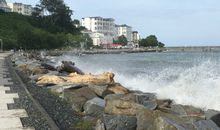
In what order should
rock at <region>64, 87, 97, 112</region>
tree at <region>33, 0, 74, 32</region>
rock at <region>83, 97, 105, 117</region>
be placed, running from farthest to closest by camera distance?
tree at <region>33, 0, 74, 32</region> → rock at <region>64, 87, 97, 112</region> → rock at <region>83, 97, 105, 117</region>

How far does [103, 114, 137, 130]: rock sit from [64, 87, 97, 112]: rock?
2.23m

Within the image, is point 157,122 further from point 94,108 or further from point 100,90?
point 100,90

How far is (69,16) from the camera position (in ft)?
526

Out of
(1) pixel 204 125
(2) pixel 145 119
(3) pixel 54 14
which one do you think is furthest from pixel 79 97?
(3) pixel 54 14

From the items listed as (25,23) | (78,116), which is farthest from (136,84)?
(25,23)

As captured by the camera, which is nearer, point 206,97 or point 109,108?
point 109,108

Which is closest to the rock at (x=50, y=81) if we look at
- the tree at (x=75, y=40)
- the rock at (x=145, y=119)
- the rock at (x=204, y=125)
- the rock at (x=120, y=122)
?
the rock at (x=120, y=122)

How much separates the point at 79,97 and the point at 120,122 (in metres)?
3.67

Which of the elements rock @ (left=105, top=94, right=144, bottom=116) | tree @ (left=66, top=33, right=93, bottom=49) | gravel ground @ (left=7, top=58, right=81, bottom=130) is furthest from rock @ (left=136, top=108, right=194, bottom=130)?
tree @ (left=66, top=33, right=93, bottom=49)

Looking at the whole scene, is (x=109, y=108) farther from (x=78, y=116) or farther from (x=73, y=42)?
(x=73, y=42)

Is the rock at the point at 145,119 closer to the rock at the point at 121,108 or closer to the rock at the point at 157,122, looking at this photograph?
the rock at the point at 157,122

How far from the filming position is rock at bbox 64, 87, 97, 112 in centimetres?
1069

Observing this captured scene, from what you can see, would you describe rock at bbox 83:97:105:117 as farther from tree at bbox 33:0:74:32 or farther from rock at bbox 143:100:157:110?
tree at bbox 33:0:74:32

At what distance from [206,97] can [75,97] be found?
5.92m
